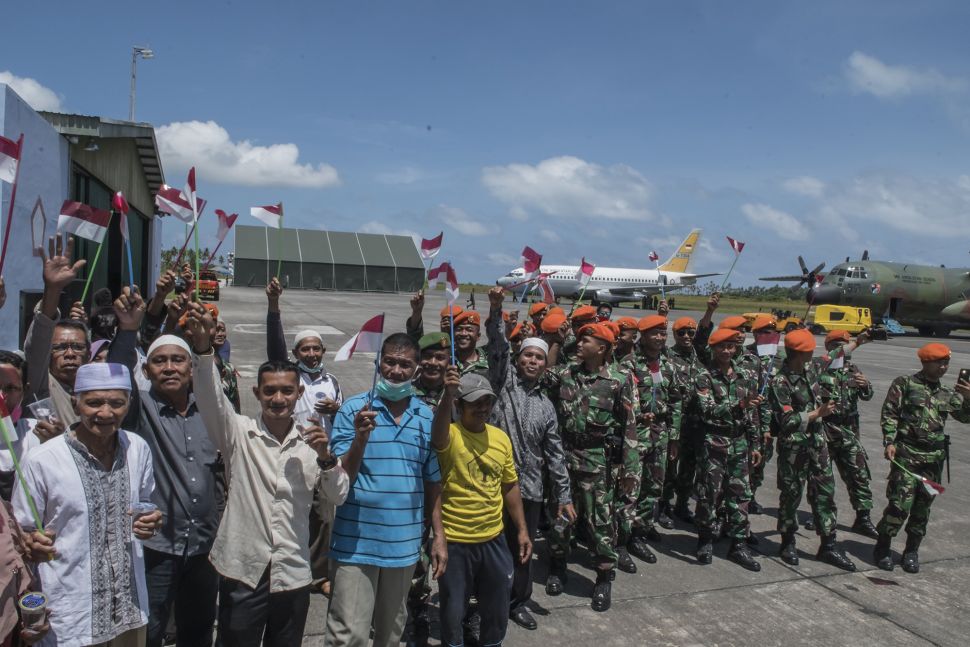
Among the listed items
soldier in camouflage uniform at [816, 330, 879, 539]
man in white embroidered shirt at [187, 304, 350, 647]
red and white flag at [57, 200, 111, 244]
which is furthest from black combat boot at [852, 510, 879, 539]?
red and white flag at [57, 200, 111, 244]

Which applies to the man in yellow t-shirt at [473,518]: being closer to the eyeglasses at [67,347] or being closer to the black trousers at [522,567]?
the black trousers at [522,567]

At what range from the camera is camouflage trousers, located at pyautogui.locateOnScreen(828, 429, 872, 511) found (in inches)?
245

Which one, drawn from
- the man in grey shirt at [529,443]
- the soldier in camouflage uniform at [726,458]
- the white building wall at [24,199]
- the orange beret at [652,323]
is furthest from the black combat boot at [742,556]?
the white building wall at [24,199]

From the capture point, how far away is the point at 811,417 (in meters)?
5.59

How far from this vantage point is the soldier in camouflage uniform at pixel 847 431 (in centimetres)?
609

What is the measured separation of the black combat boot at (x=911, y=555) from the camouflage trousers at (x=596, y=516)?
2698 millimetres

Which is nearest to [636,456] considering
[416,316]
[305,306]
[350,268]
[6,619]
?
[416,316]

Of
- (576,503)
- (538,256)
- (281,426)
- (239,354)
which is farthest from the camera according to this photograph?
(239,354)

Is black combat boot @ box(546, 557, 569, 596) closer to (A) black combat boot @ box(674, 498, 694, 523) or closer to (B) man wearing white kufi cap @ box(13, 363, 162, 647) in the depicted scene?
(A) black combat boot @ box(674, 498, 694, 523)

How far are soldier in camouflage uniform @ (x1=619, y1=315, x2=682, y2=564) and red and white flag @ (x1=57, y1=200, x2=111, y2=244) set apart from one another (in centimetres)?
412

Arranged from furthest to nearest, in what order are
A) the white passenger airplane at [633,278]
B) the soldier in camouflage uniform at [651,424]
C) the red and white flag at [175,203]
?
the white passenger airplane at [633,278], the soldier in camouflage uniform at [651,424], the red and white flag at [175,203]

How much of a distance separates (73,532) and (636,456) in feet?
12.0

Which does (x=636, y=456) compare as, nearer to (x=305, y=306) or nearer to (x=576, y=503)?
(x=576, y=503)

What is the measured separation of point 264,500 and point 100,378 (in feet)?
2.77
